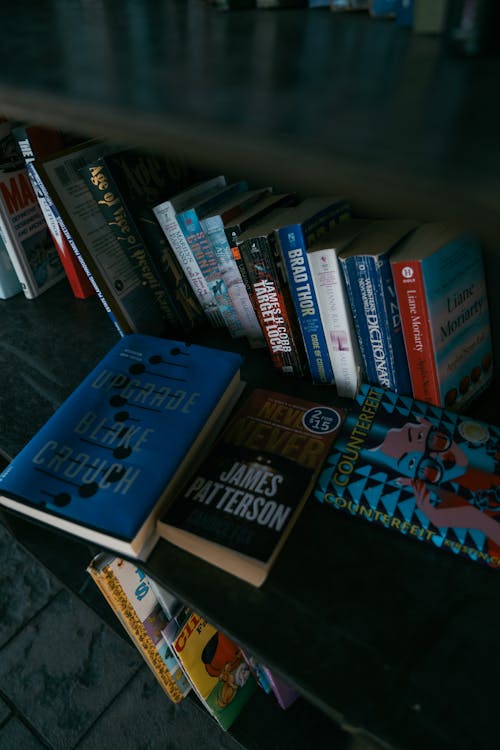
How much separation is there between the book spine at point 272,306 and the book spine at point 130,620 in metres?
0.43

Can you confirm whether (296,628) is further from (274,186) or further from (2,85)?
(274,186)

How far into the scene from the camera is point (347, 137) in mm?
237

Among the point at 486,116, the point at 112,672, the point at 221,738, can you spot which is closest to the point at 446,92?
the point at 486,116

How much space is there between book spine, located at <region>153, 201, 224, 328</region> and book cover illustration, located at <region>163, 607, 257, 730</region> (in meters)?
0.53

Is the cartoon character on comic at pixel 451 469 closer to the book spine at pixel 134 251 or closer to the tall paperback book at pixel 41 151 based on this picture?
the book spine at pixel 134 251

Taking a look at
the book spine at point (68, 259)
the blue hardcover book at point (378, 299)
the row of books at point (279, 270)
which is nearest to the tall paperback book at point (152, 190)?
the row of books at point (279, 270)

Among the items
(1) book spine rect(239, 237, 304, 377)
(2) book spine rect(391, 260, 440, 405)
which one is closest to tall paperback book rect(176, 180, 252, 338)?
(1) book spine rect(239, 237, 304, 377)

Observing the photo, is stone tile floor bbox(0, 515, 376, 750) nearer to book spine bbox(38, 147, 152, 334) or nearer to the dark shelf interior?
the dark shelf interior

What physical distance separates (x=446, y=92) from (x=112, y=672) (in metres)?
1.38

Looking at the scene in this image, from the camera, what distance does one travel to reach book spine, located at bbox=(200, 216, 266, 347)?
764 millimetres

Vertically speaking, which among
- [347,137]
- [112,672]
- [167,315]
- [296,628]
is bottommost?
[112,672]

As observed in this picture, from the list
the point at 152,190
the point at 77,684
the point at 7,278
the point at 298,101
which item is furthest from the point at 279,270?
the point at 77,684

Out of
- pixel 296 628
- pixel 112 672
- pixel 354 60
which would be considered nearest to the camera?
pixel 354 60

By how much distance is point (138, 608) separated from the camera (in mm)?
880
